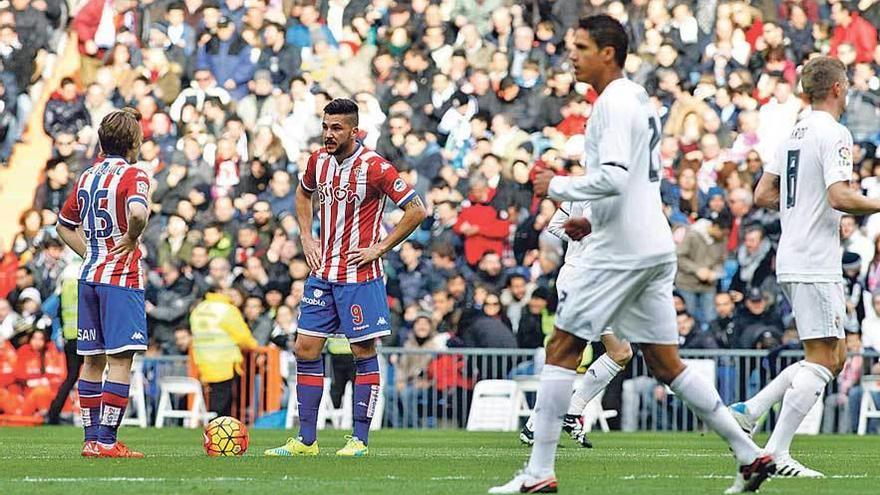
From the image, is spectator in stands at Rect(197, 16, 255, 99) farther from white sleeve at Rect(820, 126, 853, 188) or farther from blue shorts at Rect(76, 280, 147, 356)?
white sleeve at Rect(820, 126, 853, 188)

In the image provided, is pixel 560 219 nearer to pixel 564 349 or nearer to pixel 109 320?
pixel 109 320

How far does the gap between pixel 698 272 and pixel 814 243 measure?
11.7m

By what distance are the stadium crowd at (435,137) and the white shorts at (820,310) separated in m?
10.2

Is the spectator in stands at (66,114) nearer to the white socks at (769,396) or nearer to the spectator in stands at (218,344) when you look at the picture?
the spectator in stands at (218,344)

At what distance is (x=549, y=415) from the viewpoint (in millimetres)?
9000

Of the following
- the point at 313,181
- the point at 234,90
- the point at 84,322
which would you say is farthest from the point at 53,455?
the point at 234,90

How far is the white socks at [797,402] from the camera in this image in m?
10.6

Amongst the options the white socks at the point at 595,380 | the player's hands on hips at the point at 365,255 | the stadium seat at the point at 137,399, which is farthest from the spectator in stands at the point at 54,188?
the player's hands on hips at the point at 365,255

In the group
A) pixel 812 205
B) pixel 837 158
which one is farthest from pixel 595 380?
pixel 837 158

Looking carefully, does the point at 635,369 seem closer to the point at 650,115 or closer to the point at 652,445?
the point at 652,445

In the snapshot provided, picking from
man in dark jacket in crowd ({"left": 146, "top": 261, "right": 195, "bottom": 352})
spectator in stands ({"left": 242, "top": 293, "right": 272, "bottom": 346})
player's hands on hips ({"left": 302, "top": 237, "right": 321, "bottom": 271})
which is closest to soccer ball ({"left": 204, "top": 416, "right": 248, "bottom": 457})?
player's hands on hips ({"left": 302, "top": 237, "right": 321, "bottom": 271})

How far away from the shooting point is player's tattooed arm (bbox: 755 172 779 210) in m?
11.1

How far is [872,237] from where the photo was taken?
73.5ft

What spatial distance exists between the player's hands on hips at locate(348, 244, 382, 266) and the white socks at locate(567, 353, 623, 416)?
2.52 meters
